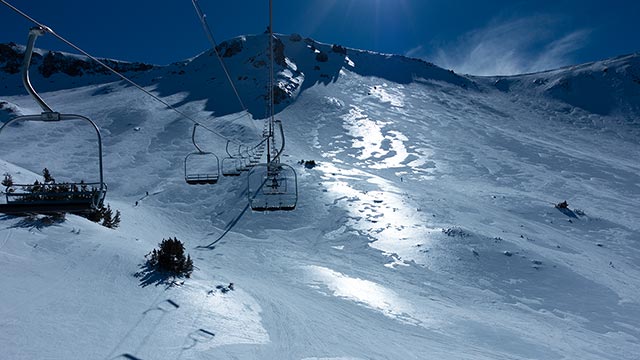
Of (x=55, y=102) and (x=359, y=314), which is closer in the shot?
(x=359, y=314)

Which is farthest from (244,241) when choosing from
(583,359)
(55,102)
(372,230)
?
(55,102)

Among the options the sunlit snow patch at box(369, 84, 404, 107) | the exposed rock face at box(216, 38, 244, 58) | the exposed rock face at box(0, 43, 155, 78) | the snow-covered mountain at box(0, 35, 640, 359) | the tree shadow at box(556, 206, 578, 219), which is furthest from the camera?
the exposed rock face at box(0, 43, 155, 78)

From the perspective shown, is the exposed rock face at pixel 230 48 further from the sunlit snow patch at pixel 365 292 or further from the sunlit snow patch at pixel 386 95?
the sunlit snow patch at pixel 365 292

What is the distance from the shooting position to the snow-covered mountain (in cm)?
656

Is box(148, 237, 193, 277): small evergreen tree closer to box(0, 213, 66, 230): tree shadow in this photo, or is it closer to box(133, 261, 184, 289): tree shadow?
box(133, 261, 184, 289): tree shadow

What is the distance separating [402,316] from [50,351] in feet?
23.1

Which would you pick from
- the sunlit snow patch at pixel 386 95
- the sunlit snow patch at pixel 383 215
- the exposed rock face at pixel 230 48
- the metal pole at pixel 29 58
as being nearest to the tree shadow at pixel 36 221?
the metal pole at pixel 29 58

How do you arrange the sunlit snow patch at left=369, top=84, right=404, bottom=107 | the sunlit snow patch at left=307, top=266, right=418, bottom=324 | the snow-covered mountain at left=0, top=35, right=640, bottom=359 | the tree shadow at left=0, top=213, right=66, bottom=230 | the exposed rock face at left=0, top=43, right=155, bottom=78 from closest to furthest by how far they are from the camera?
the snow-covered mountain at left=0, top=35, right=640, bottom=359 → the tree shadow at left=0, top=213, right=66, bottom=230 → the sunlit snow patch at left=307, top=266, right=418, bottom=324 → the sunlit snow patch at left=369, top=84, right=404, bottom=107 → the exposed rock face at left=0, top=43, right=155, bottom=78

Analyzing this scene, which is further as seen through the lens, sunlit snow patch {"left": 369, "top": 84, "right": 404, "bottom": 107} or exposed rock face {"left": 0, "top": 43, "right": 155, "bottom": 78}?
exposed rock face {"left": 0, "top": 43, "right": 155, "bottom": 78}

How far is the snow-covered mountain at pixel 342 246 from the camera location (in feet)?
21.5

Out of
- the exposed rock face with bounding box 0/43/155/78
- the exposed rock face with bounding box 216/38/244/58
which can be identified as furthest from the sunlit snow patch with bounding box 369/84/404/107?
the exposed rock face with bounding box 0/43/155/78

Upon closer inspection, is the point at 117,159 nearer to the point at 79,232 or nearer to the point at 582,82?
the point at 79,232

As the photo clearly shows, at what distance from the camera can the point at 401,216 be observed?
53.0ft

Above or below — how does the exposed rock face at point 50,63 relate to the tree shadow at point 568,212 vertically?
above
